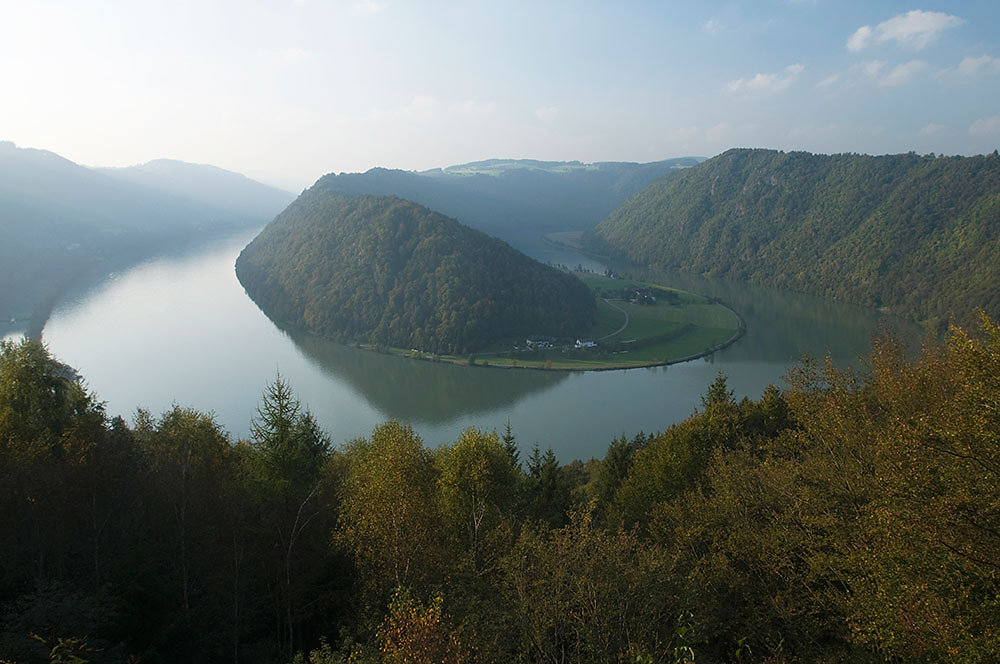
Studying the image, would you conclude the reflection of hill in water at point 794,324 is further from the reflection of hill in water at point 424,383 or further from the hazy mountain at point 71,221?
the hazy mountain at point 71,221

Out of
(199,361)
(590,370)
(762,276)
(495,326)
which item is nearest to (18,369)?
(199,361)

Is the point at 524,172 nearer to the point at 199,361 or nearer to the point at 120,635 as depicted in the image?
the point at 199,361

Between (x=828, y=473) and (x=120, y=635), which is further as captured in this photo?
(x=828, y=473)

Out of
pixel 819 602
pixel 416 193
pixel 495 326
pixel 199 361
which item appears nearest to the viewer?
pixel 819 602

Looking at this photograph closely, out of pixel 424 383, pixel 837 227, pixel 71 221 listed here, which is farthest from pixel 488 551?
pixel 71 221

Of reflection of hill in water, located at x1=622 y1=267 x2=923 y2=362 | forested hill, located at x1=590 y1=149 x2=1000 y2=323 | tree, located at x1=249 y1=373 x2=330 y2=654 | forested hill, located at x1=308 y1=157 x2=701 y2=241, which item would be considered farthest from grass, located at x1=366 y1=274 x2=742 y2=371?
forested hill, located at x1=308 y1=157 x2=701 y2=241

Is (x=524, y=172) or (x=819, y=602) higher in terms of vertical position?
(x=524, y=172)

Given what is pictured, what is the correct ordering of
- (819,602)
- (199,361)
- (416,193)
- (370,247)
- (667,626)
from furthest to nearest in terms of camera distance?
(416,193) < (370,247) < (199,361) < (819,602) < (667,626)

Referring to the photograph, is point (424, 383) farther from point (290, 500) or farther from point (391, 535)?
point (391, 535)
